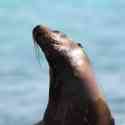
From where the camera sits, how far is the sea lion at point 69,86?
10906 millimetres

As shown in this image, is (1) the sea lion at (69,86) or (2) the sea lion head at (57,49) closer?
(1) the sea lion at (69,86)

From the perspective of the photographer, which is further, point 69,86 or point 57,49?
point 57,49

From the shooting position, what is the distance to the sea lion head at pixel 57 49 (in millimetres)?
11547

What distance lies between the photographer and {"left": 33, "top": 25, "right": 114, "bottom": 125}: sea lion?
1091 centimetres

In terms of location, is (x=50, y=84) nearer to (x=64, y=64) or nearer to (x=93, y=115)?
(x=64, y=64)

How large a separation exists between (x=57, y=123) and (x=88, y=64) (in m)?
1.41

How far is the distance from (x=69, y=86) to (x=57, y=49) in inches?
33.2

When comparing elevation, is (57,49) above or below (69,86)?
above

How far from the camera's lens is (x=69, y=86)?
36.8ft

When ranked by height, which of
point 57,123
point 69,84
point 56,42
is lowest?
point 57,123

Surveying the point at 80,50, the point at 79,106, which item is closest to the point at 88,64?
the point at 80,50

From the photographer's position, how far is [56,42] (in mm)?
11789

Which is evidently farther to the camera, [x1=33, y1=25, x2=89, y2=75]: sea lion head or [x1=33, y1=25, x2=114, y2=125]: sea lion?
[x1=33, y1=25, x2=89, y2=75]: sea lion head

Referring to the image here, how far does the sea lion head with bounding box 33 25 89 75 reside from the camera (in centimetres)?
1155
